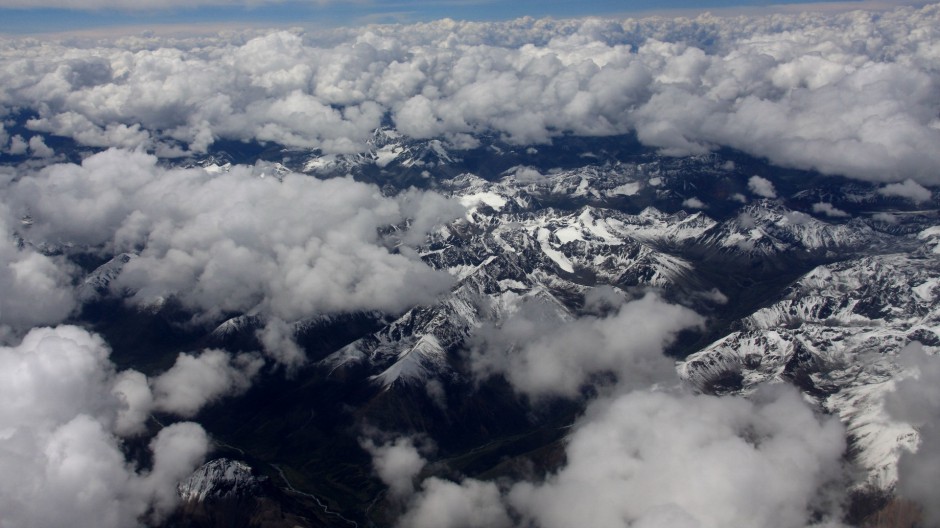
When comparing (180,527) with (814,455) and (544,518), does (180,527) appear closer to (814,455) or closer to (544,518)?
(544,518)

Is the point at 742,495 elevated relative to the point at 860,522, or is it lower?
elevated

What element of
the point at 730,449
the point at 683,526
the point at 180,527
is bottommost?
the point at 180,527

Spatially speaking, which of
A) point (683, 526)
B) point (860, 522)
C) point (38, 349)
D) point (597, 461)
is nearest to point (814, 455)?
point (860, 522)

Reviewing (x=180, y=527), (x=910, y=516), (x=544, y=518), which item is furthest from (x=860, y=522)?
(x=180, y=527)

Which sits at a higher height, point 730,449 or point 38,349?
point 38,349

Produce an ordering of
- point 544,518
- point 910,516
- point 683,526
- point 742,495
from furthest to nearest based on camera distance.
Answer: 1. point 544,518
2. point 910,516
3. point 742,495
4. point 683,526

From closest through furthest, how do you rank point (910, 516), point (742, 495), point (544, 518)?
point (742, 495), point (910, 516), point (544, 518)

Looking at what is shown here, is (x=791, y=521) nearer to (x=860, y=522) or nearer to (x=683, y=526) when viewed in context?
(x=860, y=522)

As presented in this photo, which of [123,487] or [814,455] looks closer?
[123,487]

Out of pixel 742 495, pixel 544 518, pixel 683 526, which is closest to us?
pixel 683 526
